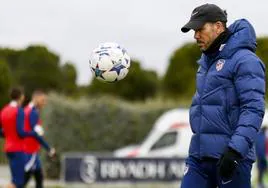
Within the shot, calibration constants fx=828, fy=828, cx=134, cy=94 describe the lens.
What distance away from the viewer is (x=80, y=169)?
18719mm

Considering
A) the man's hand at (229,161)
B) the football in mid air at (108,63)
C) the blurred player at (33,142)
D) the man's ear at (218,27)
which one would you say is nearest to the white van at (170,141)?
the blurred player at (33,142)

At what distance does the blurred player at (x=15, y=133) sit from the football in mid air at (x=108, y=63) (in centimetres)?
555

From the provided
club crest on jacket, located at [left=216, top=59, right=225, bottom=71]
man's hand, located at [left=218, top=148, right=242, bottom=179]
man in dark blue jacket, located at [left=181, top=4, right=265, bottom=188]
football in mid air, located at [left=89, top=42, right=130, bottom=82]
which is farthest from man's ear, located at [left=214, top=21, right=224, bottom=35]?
football in mid air, located at [left=89, top=42, right=130, bottom=82]

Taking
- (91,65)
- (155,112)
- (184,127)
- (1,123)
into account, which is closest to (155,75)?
(155,112)

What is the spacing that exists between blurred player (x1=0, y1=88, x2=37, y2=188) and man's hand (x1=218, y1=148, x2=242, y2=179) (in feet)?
23.3

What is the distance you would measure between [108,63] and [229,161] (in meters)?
1.83

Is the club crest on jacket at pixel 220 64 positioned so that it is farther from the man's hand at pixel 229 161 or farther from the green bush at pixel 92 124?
the green bush at pixel 92 124

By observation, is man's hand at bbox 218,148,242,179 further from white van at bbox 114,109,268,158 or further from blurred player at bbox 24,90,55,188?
white van at bbox 114,109,268,158

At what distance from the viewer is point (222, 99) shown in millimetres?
6637

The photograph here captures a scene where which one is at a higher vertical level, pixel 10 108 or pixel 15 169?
pixel 10 108

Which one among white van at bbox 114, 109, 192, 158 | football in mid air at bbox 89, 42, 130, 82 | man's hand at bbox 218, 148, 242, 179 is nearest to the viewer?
man's hand at bbox 218, 148, 242, 179

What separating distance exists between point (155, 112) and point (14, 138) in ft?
49.1

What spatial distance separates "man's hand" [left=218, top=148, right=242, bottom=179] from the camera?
6289mm

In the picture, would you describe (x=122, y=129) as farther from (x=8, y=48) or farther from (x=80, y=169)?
(x=8, y=48)
